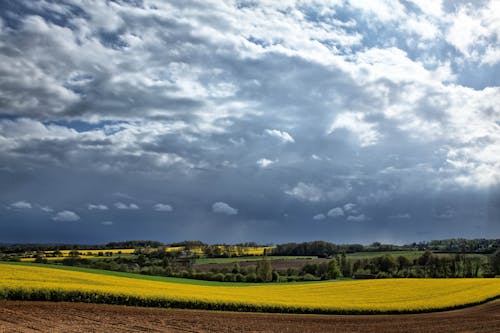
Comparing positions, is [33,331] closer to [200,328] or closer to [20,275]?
[200,328]

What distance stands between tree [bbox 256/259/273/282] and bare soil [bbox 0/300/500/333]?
63375mm

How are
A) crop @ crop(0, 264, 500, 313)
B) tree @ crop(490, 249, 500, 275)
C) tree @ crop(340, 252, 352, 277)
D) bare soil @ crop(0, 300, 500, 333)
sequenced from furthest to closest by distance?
1. tree @ crop(340, 252, 352, 277)
2. tree @ crop(490, 249, 500, 275)
3. crop @ crop(0, 264, 500, 313)
4. bare soil @ crop(0, 300, 500, 333)

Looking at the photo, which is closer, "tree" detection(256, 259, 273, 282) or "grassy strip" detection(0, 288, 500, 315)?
"grassy strip" detection(0, 288, 500, 315)

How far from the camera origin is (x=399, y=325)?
105ft

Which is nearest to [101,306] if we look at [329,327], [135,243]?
[329,327]

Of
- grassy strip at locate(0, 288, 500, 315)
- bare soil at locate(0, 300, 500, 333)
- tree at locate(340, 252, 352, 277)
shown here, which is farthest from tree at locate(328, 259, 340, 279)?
bare soil at locate(0, 300, 500, 333)

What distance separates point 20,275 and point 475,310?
Result: 42106 millimetres

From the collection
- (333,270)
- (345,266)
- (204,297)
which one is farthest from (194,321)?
(345,266)

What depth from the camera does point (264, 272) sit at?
334 ft

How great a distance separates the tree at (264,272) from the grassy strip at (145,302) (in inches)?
2376

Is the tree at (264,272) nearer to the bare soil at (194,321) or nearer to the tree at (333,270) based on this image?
the tree at (333,270)

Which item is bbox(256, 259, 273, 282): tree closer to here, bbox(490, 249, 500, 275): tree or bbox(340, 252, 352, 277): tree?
bbox(340, 252, 352, 277): tree

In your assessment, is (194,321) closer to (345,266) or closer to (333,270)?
(333,270)

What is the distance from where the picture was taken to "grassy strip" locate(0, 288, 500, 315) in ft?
102
